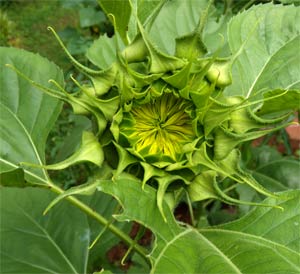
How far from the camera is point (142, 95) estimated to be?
665mm

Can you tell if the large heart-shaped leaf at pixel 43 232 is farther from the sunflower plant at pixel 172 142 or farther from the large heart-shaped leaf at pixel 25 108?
the sunflower plant at pixel 172 142

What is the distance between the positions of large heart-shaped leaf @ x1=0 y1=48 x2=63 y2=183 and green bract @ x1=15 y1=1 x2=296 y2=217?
0.26 metres

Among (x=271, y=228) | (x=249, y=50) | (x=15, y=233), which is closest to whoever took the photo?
(x=271, y=228)

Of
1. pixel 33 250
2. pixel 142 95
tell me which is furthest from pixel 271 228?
pixel 33 250

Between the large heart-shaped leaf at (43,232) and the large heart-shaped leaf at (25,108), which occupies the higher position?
the large heart-shaped leaf at (25,108)

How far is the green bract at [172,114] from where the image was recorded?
66 centimetres

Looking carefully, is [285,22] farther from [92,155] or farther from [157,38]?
[92,155]

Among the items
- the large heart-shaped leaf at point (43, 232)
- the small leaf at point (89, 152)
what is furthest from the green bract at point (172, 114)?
the large heart-shaped leaf at point (43, 232)

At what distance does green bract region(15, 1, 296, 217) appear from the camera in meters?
0.66

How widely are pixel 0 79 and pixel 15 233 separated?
1.10 feet

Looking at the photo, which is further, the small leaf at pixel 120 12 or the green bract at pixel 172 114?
the small leaf at pixel 120 12

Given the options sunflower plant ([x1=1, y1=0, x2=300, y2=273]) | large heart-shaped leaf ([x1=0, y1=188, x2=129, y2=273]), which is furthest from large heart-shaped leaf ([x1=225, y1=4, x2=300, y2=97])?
large heart-shaped leaf ([x1=0, y1=188, x2=129, y2=273])

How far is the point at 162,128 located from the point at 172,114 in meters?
0.02

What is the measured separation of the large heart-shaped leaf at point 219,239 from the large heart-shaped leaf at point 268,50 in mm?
208
